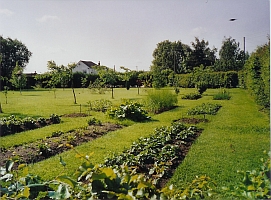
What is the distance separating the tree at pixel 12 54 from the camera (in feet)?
14.7

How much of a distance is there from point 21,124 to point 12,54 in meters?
1.59

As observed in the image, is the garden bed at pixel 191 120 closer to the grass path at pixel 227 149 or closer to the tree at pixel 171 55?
the grass path at pixel 227 149

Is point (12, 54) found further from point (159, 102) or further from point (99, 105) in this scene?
point (159, 102)

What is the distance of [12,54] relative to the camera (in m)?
5.65

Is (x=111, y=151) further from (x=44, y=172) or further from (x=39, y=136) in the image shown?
(x=39, y=136)

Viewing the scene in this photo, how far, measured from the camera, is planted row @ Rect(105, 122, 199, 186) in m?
2.85

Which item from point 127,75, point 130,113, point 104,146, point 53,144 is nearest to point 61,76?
point 127,75

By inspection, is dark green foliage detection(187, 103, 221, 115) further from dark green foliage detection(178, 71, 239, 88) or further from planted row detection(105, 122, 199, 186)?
dark green foliage detection(178, 71, 239, 88)

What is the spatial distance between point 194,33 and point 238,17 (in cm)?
59

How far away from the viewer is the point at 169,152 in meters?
3.17

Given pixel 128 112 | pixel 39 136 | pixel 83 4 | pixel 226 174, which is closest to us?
pixel 226 174

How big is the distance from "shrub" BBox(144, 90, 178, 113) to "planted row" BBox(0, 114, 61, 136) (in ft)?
7.05

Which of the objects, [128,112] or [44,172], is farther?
[128,112]

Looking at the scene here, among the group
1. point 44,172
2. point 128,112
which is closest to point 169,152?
point 44,172
